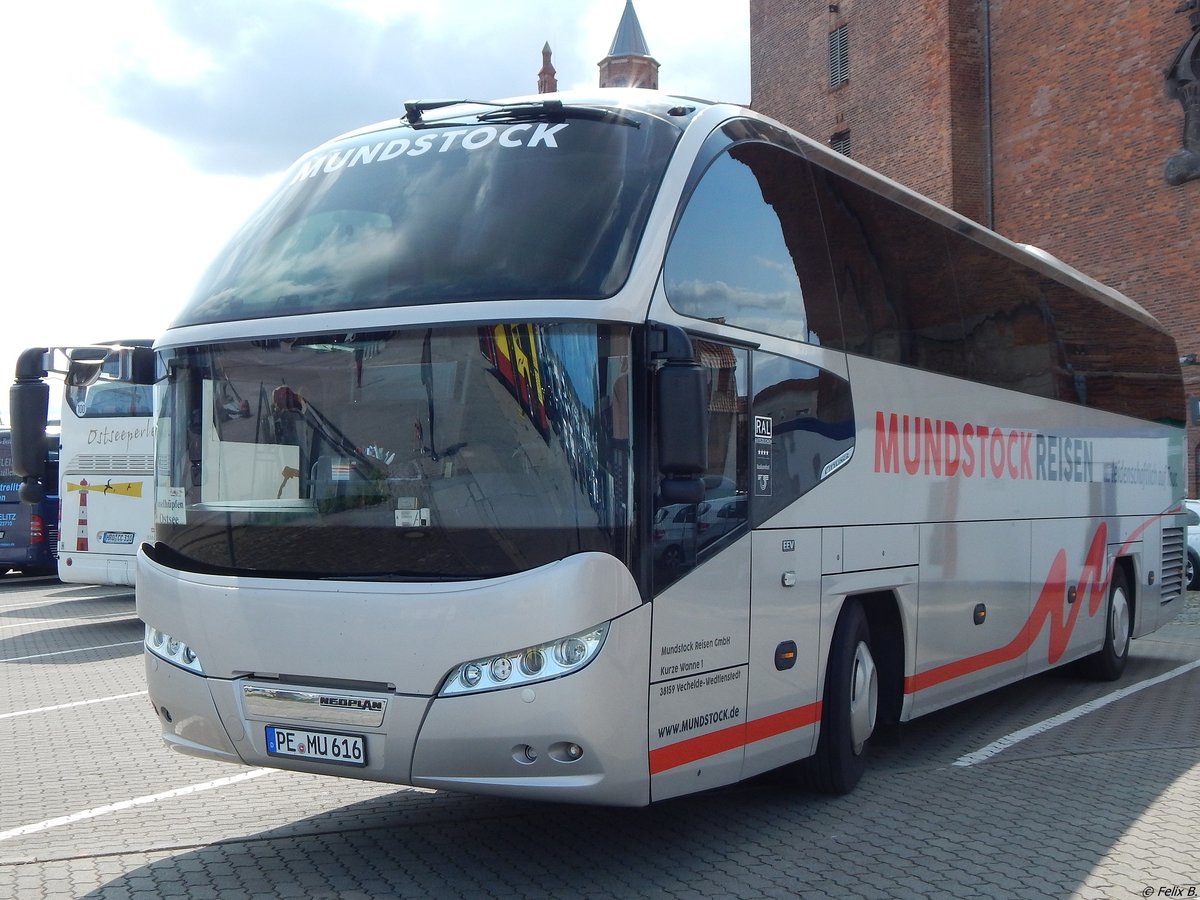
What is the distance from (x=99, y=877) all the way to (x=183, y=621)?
1142 millimetres

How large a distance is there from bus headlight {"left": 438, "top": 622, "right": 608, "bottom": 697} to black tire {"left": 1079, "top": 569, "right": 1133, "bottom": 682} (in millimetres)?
Answer: 8309

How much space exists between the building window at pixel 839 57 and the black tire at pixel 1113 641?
28.0m

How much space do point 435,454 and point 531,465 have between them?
1.35 ft

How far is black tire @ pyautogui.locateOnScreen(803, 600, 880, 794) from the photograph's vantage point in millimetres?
7102

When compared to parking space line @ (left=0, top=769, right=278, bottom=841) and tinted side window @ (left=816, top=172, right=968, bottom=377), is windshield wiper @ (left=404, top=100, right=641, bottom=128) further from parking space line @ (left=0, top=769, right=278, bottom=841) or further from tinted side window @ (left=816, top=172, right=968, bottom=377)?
parking space line @ (left=0, top=769, right=278, bottom=841)

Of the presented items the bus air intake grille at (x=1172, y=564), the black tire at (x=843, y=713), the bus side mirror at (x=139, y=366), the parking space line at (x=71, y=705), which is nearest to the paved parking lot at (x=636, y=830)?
the black tire at (x=843, y=713)

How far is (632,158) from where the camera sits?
5.88m

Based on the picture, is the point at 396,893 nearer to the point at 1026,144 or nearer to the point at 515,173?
the point at 515,173

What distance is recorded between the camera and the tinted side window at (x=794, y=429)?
639cm

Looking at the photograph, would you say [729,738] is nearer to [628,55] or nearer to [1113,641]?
[1113,641]

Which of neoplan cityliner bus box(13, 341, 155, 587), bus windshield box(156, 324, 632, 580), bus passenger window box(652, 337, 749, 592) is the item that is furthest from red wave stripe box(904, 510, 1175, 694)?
neoplan cityliner bus box(13, 341, 155, 587)

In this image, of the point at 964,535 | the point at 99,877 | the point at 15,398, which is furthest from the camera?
the point at 964,535

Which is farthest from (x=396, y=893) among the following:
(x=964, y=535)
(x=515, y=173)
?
(x=964, y=535)

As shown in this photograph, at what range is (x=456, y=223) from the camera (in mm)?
5758
